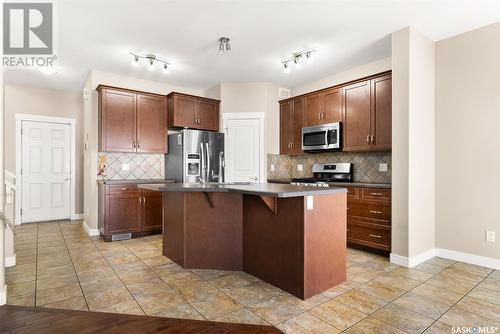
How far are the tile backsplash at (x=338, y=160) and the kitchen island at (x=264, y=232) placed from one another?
1767 millimetres

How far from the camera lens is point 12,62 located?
162 inches

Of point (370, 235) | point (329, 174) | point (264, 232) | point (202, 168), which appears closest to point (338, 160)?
point (329, 174)

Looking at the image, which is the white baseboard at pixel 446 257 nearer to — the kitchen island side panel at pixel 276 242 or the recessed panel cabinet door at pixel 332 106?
the kitchen island side panel at pixel 276 242

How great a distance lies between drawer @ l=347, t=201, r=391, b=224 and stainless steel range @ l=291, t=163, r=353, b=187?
22.7 inches

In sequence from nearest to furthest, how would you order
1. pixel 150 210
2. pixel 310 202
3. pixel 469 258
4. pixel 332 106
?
pixel 310 202 → pixel 469 258 → pixel 332 106 → pixel 150 210

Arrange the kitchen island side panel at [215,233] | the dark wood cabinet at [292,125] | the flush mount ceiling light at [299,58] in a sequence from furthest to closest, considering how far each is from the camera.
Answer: the dark wood cabinet at [292,125]
the flush mount ceiling light at [299,58]
the kitchen island side panel at [215,233]

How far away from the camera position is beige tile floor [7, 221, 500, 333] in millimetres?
1979

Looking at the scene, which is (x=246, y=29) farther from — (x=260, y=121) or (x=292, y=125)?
(x=292, y=125)

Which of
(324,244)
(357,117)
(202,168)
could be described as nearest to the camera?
(324,244)

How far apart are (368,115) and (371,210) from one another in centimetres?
133

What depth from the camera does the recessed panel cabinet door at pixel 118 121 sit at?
432 cm

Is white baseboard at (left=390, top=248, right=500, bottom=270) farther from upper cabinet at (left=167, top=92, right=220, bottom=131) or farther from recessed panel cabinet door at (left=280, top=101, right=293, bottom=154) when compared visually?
upper cabinet at (left=167, top=92, right=220, bottom=131)

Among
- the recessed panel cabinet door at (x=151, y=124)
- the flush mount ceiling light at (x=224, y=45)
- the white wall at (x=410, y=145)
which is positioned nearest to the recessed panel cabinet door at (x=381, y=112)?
the white wall at (x=410, y=145)

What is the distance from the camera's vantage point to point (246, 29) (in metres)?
3.23
